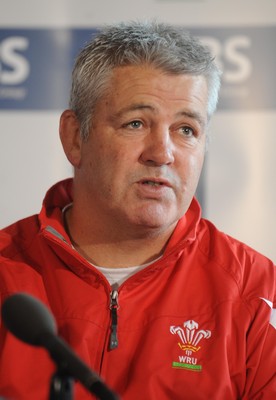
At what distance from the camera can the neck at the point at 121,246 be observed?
1.97 metres

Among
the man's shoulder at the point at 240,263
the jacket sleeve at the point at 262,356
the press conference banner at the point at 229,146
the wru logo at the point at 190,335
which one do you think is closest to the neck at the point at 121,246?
the man's shoulder at the point at 240,263

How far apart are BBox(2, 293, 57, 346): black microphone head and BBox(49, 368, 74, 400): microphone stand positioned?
54 millimetres

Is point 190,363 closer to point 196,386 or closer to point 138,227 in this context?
point 196,386

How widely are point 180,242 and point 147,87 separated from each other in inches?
16.7

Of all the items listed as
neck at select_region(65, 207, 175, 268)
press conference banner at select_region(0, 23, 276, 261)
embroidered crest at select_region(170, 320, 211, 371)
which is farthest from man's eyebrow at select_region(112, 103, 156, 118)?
press conference banner at select_region(0, 23, 276, 261)

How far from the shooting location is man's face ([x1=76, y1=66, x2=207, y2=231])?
185 centimetres

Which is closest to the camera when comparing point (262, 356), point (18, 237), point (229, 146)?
point (262, 356)

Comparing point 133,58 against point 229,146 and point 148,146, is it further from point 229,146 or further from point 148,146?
point 229,146

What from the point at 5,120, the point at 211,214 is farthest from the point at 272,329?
the point at 5,120

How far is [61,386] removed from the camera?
1.00 meters

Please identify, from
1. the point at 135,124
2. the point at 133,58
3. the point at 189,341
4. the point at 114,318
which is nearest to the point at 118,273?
the point at 114,318

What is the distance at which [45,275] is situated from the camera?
1.94m

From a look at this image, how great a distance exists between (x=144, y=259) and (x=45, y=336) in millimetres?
977

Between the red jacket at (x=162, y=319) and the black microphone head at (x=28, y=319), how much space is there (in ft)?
2.00
